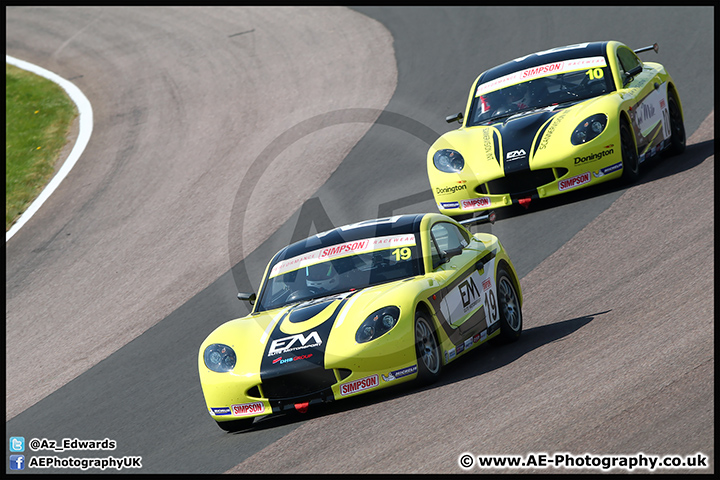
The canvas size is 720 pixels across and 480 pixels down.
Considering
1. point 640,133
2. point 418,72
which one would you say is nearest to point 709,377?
point 640,133

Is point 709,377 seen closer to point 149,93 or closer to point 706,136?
point 706,136

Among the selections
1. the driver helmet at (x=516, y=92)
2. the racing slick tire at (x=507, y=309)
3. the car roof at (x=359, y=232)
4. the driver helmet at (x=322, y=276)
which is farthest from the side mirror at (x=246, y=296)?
the driver helmet at (x=516, y=92)

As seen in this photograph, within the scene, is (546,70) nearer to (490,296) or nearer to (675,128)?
(675,128)

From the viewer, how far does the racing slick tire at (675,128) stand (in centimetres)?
1288

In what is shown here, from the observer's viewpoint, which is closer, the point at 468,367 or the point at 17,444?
the point at 468,367

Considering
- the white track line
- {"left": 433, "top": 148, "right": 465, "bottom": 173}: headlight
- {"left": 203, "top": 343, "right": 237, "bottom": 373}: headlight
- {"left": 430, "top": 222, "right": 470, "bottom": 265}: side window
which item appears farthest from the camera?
the white track line

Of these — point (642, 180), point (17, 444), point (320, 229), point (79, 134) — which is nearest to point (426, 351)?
point (17, 444)

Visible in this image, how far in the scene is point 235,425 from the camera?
7.34m

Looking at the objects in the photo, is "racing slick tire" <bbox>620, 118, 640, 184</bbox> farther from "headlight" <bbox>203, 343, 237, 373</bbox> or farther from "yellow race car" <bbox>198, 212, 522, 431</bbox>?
"headlight" <bbox>203, 343, 237, 373</bbox>

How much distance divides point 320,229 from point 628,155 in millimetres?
4096

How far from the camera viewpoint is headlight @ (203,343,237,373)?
7309 millimetres

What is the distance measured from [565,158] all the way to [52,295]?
21.9 ft

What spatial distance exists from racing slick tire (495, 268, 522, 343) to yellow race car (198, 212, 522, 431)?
0.4 inches

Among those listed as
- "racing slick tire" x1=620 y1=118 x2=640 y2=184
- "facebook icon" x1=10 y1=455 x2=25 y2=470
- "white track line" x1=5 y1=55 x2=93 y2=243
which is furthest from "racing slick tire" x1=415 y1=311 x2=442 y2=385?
"white track line" x1=5 y1=55 x2=93 y2=243
